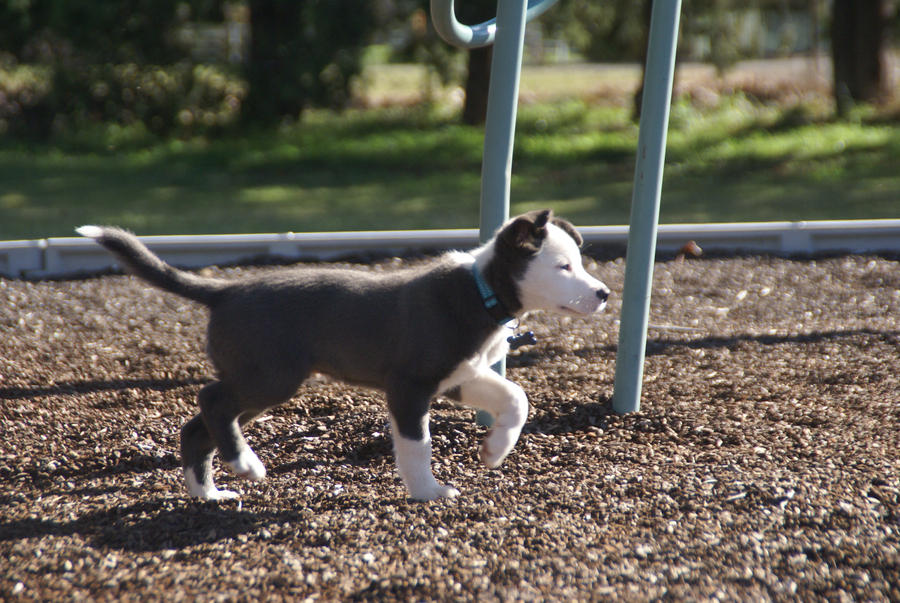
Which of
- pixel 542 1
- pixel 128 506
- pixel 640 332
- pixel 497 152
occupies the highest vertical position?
pixel 542 1

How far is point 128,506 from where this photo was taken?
3.49 meters

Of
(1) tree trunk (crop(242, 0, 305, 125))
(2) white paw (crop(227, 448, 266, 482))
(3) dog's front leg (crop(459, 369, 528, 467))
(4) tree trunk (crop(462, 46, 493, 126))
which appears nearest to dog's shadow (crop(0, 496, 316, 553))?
(2) white paw (crop(227, 448, 266, 482))

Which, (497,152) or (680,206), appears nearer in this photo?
(497,152)

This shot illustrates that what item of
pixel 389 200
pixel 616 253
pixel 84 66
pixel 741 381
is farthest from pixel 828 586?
pixel 84 66

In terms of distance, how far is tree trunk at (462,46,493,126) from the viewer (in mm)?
15898

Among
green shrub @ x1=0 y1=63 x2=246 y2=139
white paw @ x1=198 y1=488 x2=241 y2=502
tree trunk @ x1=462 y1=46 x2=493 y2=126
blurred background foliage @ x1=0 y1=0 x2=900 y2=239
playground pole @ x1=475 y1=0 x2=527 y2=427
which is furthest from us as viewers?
tree trunk @ x1=462 y1=46 x2=493 y2=126

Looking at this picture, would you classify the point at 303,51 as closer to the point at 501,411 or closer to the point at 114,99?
the point at 114,99

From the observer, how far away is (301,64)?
599 inches

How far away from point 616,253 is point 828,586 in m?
4.61

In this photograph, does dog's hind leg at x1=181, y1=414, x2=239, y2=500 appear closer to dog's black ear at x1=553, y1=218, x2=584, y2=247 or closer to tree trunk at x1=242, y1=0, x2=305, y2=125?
dog's black ear at x1=553, y1=218, x2=584, y2=247

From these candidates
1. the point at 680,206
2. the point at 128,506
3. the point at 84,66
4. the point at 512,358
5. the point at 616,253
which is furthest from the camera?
→ the point at 84,66

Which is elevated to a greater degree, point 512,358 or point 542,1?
point 542,1

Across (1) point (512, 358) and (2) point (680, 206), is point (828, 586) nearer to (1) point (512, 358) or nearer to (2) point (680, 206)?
(1) point (512, 358)

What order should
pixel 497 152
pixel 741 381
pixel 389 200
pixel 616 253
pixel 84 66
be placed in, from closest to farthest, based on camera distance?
pixel 497 152, pixel 741 381, pixel 616 253, pixel 389 200, pixel 84 66
